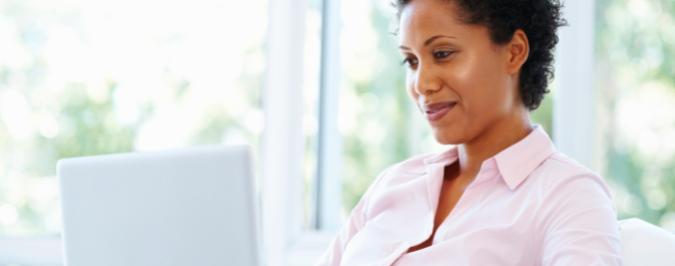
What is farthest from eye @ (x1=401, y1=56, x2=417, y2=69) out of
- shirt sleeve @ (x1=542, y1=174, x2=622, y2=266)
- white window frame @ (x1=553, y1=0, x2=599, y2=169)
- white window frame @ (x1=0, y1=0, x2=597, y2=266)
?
white window frame @ (x1=0, y1=0, x2=597, y2=266)

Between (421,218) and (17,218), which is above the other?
(421,218)

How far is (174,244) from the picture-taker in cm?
109

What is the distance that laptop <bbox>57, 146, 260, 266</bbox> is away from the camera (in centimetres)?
104

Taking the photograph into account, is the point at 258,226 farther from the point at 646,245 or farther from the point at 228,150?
the point at 646,245

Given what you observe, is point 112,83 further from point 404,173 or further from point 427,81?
point 427,81

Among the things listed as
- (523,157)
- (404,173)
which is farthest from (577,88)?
(523,157)

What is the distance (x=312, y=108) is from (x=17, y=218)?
1.03m

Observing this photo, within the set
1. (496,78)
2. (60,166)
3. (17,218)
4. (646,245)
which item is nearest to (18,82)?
(17,218)

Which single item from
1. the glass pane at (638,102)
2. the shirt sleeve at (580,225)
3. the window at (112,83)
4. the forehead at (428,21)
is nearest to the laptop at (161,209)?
the shirt sleeve at (580,225)

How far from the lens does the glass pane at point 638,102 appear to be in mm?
2242

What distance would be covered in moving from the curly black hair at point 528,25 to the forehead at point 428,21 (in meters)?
0.01

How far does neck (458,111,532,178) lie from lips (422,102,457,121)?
0.27ft

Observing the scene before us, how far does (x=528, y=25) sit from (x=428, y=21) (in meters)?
0.18

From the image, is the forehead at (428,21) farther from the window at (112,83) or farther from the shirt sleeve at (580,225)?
the window at (112,83)
